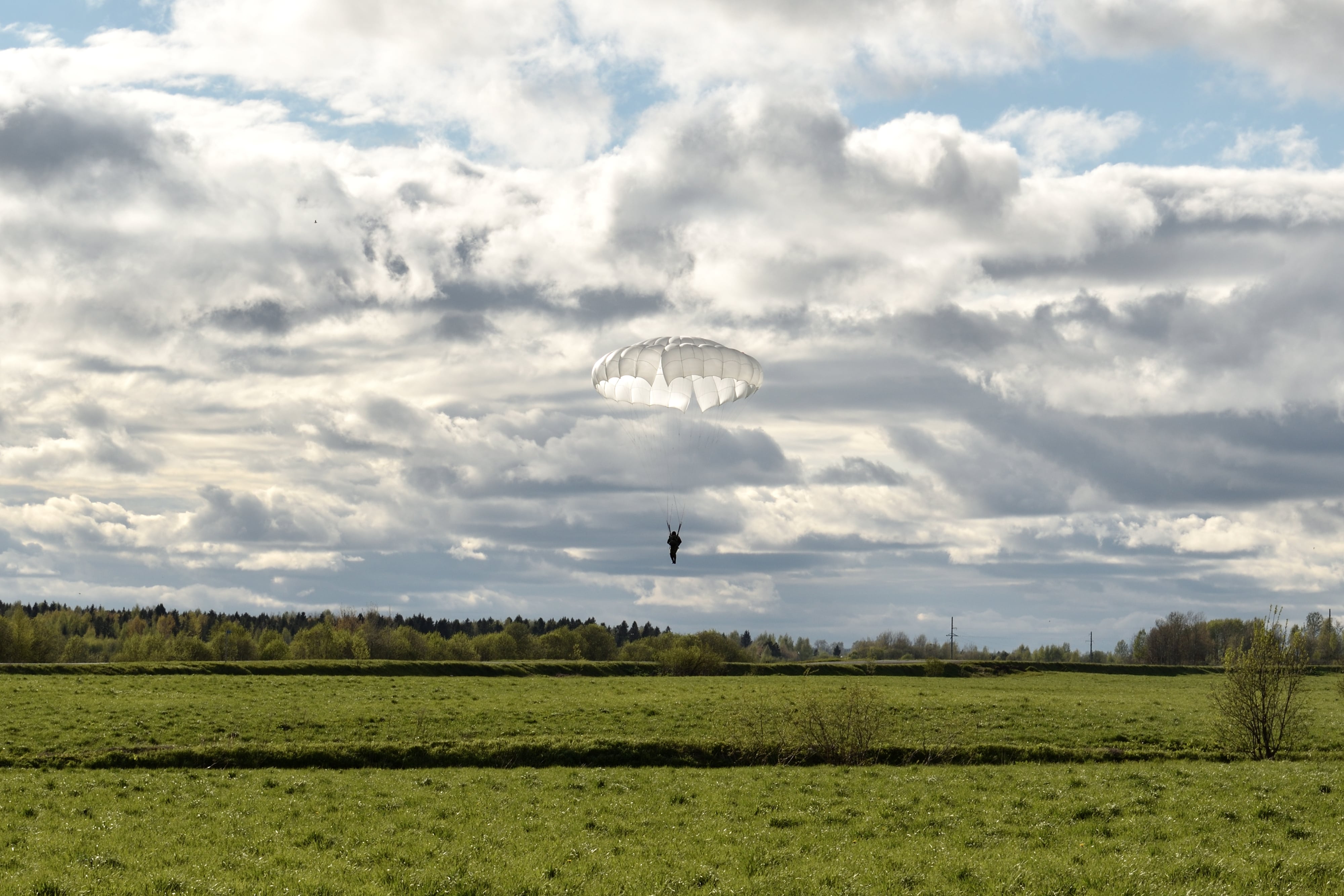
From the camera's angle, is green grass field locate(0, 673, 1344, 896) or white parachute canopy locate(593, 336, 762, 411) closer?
green grass field locate(0, 673, 1344, 896)

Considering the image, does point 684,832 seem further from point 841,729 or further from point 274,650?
point 274,650

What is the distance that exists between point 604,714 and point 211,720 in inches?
637

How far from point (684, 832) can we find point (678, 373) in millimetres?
20676

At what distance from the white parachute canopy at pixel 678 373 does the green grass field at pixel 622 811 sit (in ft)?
42.9

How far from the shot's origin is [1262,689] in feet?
108

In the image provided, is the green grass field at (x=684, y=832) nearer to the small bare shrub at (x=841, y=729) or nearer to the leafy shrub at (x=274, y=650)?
the small bare shrub at (x=841, y=729)

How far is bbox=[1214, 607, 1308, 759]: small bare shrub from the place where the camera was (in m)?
32.2

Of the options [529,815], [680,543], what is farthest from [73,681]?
[529,815]

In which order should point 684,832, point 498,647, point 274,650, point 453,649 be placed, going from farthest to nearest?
point 453,649 < point 498,647 < point 274,650 < point 684,832

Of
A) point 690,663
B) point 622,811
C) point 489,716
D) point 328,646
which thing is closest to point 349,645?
point 328,646

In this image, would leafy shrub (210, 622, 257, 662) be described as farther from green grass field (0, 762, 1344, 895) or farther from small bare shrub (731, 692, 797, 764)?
small bare shrub (731, 692, 797, 764)

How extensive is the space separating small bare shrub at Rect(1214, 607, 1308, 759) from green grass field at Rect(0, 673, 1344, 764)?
1.04 metres

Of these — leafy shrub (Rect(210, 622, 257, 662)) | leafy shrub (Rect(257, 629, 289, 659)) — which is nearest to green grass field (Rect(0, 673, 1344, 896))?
leafy shrub (Rect(257, 629, 289, 659))

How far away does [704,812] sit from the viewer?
22.3 metres
